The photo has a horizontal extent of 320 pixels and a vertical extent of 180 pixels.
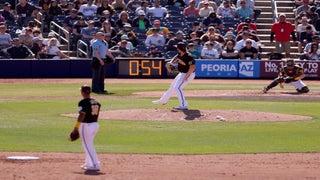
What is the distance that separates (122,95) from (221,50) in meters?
8.91

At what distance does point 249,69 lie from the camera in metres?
36.9

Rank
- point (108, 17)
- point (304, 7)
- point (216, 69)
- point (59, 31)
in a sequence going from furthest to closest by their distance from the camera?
point (304, 7), point (59, 31), point (108, 17), point (216, 69)

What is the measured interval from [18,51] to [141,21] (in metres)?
5.87

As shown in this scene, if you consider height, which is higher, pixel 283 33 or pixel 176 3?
pixel 176 3

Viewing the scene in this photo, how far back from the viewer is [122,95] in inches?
1136

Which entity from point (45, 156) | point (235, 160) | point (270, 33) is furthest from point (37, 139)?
point (270, 33)

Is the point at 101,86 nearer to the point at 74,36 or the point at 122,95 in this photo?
the point at 122,95

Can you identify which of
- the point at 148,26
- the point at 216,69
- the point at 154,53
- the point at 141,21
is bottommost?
the point at 216,69

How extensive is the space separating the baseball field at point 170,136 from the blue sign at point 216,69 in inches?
257

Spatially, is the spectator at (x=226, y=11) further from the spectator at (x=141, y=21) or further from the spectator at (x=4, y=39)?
the spectator at (x=4, y=39)

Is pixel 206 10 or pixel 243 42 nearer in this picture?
pixel 243 42

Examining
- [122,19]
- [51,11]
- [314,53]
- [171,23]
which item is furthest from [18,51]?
[314,53]

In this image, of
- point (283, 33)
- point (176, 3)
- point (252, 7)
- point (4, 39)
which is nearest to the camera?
point (4, 39)

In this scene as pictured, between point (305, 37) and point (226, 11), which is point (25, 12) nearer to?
point (226, 11)
